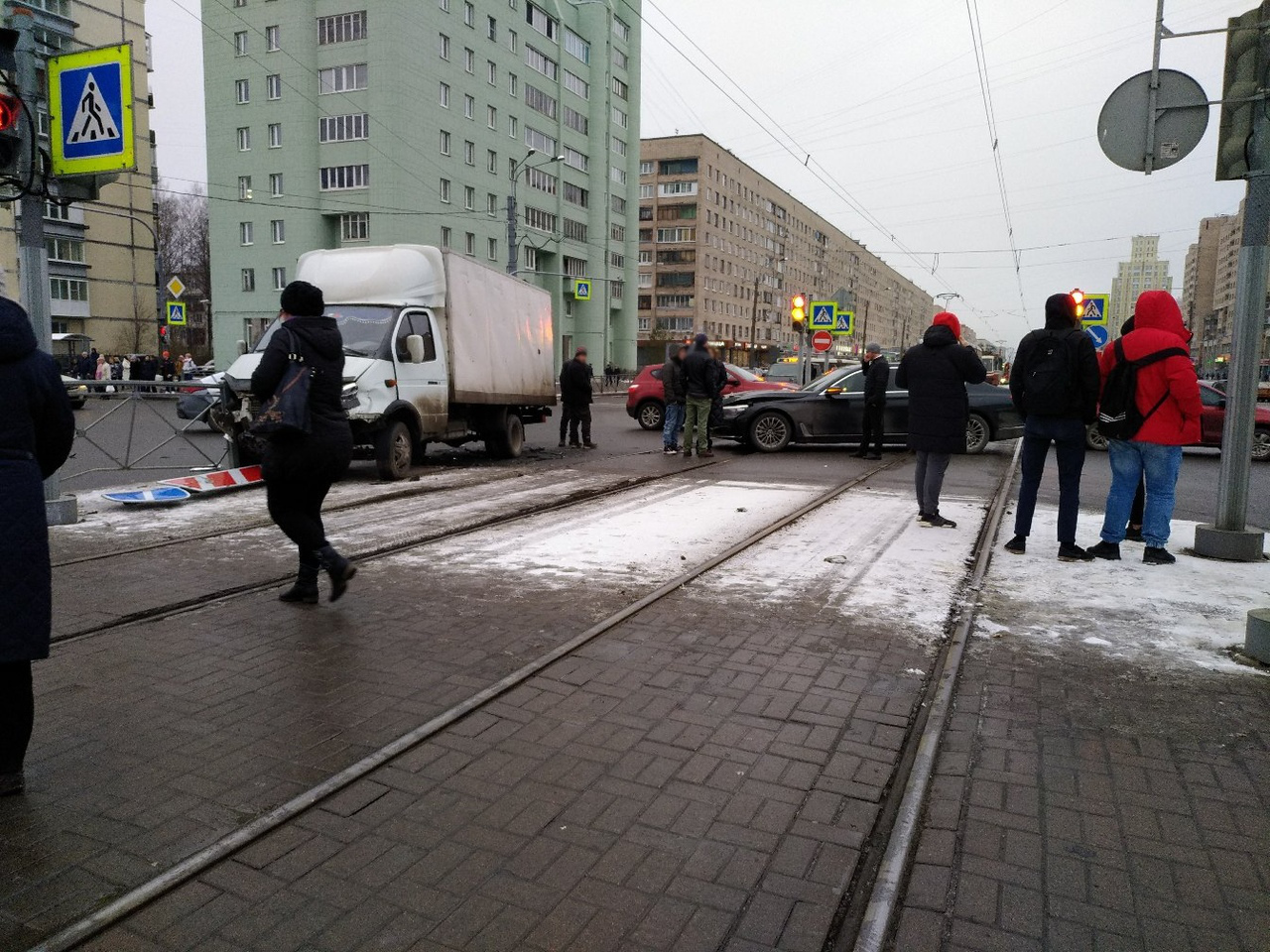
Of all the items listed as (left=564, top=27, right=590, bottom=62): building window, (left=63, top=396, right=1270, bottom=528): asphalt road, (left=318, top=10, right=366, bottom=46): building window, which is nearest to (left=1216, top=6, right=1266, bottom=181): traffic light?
(left=63, top=396, right=1270, bottom=528): asphalt road

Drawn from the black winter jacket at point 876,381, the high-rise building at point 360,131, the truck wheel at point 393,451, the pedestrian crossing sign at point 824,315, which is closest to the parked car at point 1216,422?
the black winter jacket at point 876,381

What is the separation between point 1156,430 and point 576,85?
67454mm

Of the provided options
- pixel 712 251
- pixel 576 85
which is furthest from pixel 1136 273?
pixel 576 85

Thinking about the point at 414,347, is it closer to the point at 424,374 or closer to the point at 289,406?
the point at 424,374

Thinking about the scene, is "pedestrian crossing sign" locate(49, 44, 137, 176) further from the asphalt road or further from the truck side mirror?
the asphalt road

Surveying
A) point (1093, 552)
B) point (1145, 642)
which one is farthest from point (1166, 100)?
point (1145, 642)

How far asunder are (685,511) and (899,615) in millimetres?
3889

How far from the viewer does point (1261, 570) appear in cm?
661

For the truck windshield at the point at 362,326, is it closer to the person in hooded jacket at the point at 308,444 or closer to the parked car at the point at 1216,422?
the person in hooded jacket at the point at 308,444

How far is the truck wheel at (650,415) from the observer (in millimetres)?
20766

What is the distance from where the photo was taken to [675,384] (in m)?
14.7

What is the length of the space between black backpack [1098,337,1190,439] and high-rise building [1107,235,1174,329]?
133 m

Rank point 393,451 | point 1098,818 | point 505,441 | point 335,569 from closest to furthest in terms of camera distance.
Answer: point 1098,818
point 335,569
point 393,451
point 505,441

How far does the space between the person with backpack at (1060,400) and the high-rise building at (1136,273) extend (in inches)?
5254
